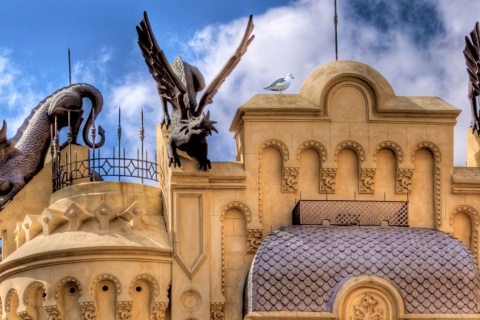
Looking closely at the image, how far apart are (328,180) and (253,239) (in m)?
2.85

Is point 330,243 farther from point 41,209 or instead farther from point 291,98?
point 41,209

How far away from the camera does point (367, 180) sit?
141 feet

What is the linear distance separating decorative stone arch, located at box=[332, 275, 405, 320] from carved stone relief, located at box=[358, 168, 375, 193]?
153 inches

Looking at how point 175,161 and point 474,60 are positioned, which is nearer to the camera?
point 175,161

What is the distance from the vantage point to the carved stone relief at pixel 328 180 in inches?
1689

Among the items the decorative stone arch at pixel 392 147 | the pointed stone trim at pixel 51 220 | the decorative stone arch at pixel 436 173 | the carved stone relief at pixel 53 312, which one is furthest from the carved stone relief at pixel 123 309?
the decorative stone arch at pixel 436 173

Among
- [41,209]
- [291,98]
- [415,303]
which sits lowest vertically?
[415,303]

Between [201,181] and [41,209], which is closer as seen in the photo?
[201,181]

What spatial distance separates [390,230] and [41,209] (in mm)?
11290

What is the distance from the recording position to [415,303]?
40.1 metres

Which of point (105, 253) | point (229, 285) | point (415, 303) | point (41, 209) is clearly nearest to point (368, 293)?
point (415, 303)

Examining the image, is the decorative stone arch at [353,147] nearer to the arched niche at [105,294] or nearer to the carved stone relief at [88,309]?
the arched niche at [105,294]

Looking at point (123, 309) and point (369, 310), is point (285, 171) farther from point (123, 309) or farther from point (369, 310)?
point (123, 309)


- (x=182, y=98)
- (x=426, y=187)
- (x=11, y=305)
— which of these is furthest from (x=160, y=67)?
(x=426, y=187)
